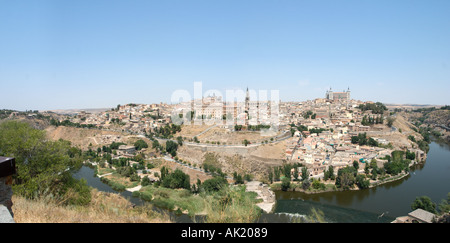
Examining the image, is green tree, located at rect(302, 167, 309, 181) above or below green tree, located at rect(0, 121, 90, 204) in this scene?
below

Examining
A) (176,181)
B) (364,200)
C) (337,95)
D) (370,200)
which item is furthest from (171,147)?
(337,95)

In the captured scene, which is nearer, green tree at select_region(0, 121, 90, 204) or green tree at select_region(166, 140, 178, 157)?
green tree at select_region(0, 121, 90, 204)

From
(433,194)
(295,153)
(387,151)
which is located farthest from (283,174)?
(387,151)

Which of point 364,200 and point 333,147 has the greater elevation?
point 333,147

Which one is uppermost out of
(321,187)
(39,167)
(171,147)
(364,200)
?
(39,167)

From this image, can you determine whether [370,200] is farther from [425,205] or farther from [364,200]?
[425,205]

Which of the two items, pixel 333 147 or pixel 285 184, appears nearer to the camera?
pixel 285 184

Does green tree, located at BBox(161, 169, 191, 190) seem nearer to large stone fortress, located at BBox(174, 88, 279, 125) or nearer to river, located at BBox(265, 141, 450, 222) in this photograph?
river, located at BBox(265, 141, 450, 222)

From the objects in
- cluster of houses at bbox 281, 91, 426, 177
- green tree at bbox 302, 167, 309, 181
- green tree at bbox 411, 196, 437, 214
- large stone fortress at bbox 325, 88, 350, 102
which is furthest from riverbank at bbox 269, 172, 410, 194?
large stone fortress at bbox 325, 88, 350, 102
